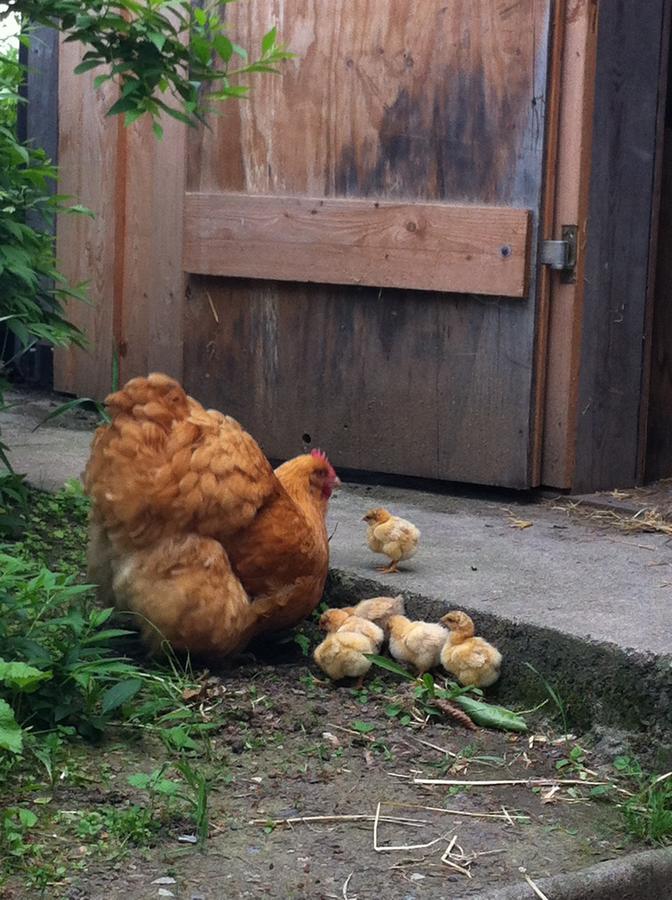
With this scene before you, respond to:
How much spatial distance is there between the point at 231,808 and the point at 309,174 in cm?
352

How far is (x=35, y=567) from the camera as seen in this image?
4375mm

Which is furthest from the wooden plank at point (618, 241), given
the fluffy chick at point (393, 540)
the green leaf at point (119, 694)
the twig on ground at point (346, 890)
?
the twig on ground at point (346, 890)

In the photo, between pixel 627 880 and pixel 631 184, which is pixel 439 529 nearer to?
pixel 631 184

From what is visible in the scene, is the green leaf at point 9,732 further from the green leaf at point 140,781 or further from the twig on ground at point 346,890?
the twig on ground at point 346,890

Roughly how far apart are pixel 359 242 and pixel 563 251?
0.90 meters

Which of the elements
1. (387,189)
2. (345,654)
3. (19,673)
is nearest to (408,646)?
(345,654)

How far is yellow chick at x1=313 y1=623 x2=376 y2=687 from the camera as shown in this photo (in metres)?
3.82

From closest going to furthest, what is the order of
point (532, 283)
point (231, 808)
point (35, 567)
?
point (231, 808), point (35, 567), point (532, 283)

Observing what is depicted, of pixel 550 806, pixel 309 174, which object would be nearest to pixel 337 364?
pixel 309 174

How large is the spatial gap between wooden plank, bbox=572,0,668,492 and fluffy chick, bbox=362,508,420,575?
1502mm

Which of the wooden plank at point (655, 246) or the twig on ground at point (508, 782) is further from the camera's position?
the wooden plank at point (655, 246)

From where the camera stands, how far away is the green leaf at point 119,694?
3.26 meters

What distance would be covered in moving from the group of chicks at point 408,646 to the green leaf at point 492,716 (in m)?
0.08

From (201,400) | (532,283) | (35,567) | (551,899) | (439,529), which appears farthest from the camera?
(201,400)
